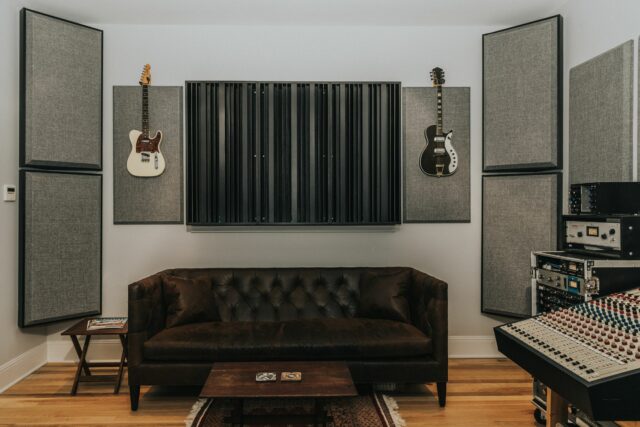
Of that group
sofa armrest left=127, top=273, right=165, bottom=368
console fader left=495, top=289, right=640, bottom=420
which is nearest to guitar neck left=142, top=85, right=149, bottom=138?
sofa armrest left=127, top=273, right=165, bottom=368

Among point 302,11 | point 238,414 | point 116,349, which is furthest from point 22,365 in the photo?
point 302,11

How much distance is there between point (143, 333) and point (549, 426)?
2.36 metres

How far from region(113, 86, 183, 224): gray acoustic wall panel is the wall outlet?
698mm

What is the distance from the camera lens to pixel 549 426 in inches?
84.0

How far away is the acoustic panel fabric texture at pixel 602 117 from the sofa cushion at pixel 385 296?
4.87 feet

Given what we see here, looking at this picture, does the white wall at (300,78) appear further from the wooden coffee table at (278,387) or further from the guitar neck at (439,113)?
the wooden coffee table at (278,387)

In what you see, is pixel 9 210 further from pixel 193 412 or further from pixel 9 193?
pixel 193 412

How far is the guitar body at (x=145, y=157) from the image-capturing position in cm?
369

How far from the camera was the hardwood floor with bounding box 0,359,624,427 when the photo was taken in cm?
268

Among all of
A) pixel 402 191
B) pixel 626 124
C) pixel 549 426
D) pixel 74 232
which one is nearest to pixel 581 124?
pixel 626 124

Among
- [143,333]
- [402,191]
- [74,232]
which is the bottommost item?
[143,333]

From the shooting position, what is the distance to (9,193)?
321cm

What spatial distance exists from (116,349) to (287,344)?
1761mm

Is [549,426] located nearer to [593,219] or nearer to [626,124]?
[593,219]
